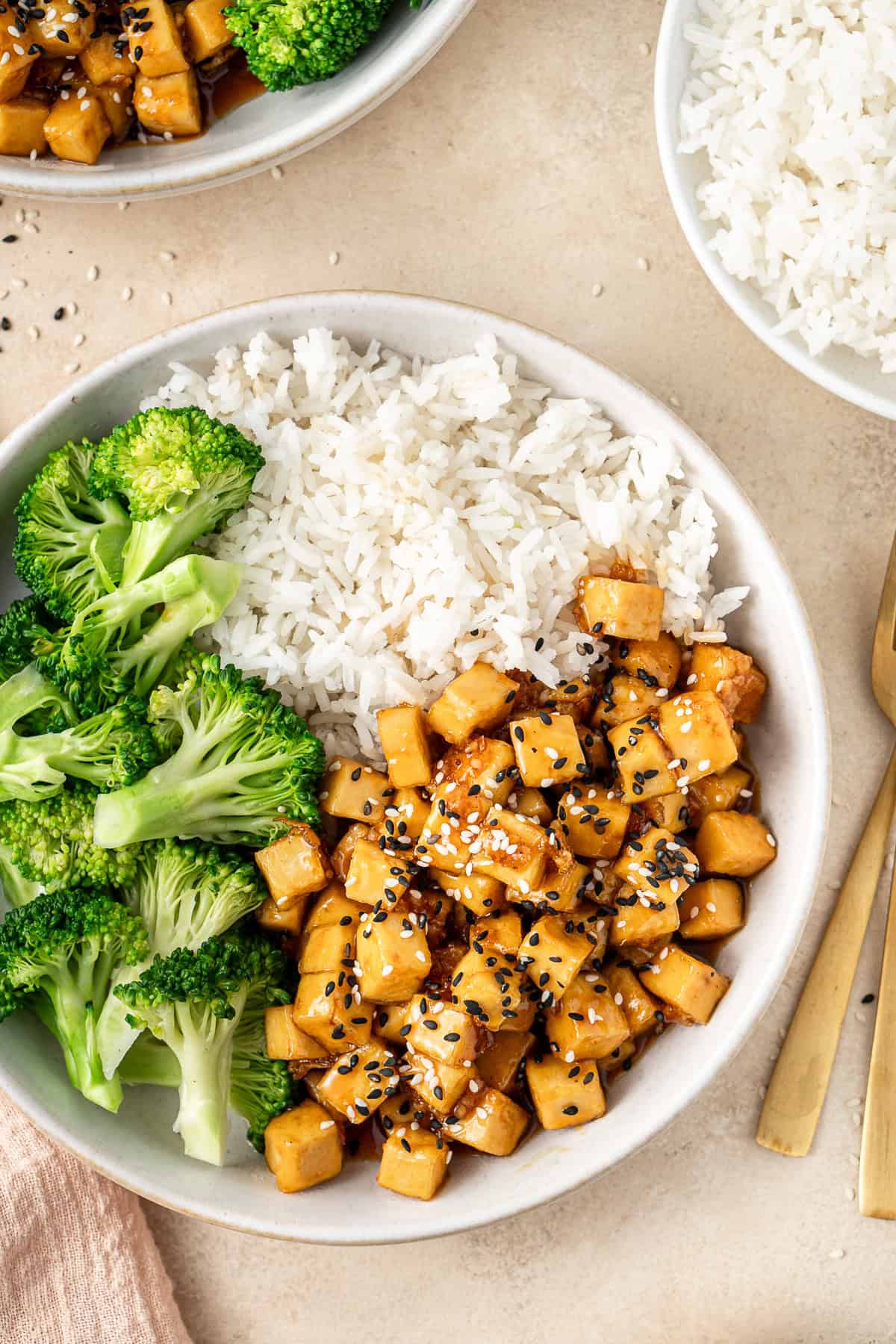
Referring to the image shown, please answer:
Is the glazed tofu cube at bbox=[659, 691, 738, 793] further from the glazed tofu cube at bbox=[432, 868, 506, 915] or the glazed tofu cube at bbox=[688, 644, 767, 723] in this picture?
the glazed tofu cube at bbox=[432, 868, 506, 915]

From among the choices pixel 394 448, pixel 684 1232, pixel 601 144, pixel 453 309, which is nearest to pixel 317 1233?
pixel 684 1232

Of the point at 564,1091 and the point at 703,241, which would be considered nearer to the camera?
the point at 564,1091

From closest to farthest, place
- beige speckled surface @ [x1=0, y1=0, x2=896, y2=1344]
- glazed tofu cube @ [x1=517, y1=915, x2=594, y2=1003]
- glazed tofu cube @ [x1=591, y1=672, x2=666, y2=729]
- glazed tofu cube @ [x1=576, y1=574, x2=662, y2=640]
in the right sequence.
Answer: glazed tofu cube @ [x1=517, y1=915, x2=594, y2=1003] < glazed tofu cube @ [x1=576, y1=574, x2=662, y2=640] < glazed tofu cube @ [x1=591, y1=672, x2=666, y2=729] < beige speckled surface @ [x1=0, y1=0, x2=896, y2=1344]

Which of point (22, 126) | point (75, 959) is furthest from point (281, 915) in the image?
point (22, 126)

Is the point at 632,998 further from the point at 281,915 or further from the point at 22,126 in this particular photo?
the point at 22,126

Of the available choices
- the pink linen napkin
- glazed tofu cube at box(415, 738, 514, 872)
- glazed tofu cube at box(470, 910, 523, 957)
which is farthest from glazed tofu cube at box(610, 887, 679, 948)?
the pink linen napkin

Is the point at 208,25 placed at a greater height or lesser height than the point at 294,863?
greater

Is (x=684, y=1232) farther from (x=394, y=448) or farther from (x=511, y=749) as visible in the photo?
(x=394, y=448)
